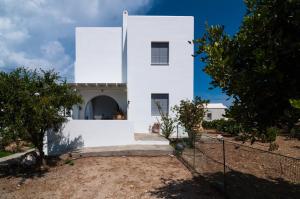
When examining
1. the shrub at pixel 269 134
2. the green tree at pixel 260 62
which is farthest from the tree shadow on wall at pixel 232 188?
the green tree at pixel 260 62

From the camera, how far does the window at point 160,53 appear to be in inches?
699

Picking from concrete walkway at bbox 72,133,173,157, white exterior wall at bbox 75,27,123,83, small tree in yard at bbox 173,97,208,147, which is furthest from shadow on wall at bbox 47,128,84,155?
white exterior wall at bbox 75,27,123,83

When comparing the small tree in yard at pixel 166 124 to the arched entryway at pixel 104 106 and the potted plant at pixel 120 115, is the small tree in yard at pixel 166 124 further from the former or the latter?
the arched entryway at pixel 104 106

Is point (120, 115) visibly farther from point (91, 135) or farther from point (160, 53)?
point (160, 53)

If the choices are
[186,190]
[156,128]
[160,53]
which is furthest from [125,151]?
[160,53]

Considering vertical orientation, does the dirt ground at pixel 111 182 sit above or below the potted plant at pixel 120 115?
below

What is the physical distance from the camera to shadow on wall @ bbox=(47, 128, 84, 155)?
495 inches

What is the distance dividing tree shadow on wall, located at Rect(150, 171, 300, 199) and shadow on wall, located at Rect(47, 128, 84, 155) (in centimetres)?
609

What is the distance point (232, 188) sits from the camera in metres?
7.25

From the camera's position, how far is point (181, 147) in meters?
12.6

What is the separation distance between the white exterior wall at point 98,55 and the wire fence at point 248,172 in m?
8.83

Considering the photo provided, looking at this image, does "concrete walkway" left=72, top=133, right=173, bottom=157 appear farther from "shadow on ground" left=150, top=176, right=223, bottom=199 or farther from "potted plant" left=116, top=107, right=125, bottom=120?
"potted plant" left=116, top=107, right=125, bottom=120

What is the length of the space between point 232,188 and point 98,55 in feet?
47.1

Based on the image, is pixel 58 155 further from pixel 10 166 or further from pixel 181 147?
pixel 181 147
